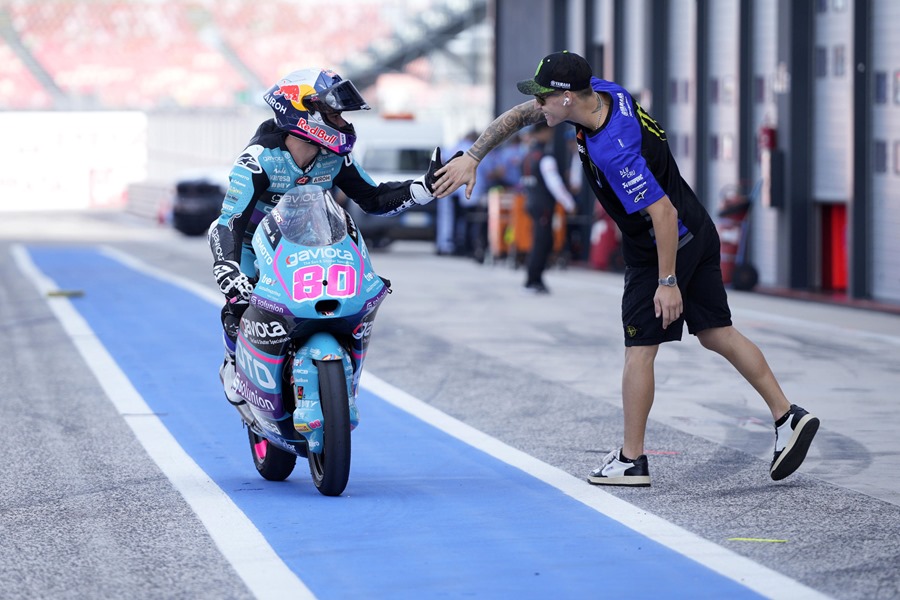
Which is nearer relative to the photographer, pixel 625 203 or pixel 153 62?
pixel 625 203

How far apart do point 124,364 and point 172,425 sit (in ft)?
9.99

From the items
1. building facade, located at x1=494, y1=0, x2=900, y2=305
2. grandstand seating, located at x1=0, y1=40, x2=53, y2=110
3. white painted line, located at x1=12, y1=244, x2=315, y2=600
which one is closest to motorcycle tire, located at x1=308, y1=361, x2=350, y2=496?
white painted line, located at x1=12, y1=244, x2=315, y2=600

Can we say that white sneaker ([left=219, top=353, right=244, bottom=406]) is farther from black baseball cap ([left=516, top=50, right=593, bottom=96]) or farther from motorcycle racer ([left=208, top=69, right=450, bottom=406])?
black baseball cap ([left=516, top=50, right=593, bottom=96])

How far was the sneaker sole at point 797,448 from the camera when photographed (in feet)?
23.0

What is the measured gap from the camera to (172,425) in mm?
9172

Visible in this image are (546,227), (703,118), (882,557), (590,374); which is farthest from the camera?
(703,118)

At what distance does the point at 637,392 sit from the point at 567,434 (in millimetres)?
1692

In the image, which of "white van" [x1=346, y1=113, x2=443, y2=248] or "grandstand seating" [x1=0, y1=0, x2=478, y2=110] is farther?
"grandstand seating" [x1=0, y1=0, x2=478, y2=110]

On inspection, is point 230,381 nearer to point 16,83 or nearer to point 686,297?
point 686,297

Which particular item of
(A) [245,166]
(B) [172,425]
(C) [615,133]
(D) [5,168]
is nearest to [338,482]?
(A) [245,166]

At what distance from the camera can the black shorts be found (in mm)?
7047

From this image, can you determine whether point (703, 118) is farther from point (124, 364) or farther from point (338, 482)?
point (338, 482)

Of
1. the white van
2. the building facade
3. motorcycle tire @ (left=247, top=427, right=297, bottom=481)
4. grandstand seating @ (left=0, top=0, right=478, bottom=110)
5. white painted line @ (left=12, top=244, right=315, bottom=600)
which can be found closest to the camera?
white painted line @ (left=12, top=244, right=315, bottom=600)

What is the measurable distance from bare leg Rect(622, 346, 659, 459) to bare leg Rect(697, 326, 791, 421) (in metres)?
0.26
